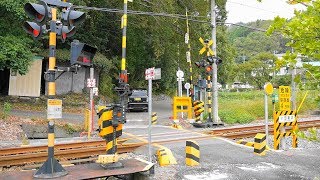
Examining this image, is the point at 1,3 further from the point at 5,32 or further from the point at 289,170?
the point at 289,170

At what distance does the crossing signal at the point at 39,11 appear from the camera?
19.3 ft

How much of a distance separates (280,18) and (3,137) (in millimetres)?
11559

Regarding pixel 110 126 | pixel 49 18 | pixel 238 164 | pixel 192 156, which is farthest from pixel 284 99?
pixel 49 18

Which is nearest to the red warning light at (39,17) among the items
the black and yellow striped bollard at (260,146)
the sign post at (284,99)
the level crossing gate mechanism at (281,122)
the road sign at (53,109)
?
the road sign at (53,109)

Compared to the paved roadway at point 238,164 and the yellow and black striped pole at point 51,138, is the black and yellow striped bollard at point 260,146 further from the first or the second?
the yellow and black striped pole at point 51,138

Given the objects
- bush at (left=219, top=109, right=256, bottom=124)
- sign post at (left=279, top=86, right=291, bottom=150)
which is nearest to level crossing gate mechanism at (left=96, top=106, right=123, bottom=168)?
sign post at (left=279, top=86, right=291, bottom=150)

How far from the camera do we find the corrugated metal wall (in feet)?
72.9

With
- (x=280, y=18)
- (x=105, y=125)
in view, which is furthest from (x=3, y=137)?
(x=280, y=18)

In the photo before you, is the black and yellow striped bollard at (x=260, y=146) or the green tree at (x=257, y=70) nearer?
the black and yellow striped bollard at (x=260, y=146)

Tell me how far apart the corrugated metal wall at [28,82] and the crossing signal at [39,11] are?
17.4 m

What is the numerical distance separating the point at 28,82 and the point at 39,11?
18.0m

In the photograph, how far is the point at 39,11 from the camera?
19.4 ft

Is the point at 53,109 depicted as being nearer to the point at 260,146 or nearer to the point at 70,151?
the point at 70,151

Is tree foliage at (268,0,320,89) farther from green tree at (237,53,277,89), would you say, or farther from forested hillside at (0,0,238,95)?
green tree at (237,53,277,89)
